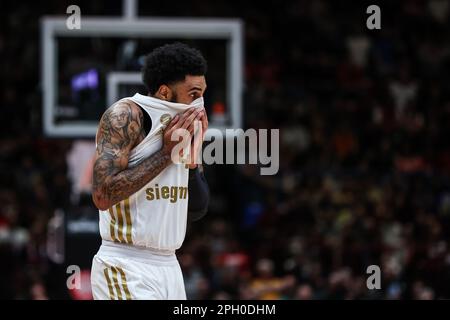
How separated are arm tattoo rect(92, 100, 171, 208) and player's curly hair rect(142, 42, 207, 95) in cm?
23

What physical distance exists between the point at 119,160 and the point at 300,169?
1049 centimetres

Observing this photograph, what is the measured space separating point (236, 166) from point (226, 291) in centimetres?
391

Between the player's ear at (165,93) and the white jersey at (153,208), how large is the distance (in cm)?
7

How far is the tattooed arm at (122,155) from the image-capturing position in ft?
16.7

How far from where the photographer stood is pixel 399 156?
1552 centimetres

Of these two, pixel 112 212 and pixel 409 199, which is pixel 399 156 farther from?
pixel 112 212

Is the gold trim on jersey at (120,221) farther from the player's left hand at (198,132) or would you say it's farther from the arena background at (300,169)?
the arena background at (300,169)

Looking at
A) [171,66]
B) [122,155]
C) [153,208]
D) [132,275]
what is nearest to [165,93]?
[171,66]

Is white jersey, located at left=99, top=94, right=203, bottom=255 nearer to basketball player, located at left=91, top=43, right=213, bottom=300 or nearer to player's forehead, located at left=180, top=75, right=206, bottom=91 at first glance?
basketball player, located at left=91, top=43, right=213, bottom=300

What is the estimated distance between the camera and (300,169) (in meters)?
15.5

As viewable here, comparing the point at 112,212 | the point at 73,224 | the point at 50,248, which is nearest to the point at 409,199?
the point at 50,248

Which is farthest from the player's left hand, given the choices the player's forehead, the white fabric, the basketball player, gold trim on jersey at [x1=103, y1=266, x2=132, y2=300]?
gold trim on jersey at [x1=103, y1=266, x2=132, y2=300]

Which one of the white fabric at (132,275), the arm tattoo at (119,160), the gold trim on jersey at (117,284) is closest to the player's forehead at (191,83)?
the arm tattoo at (119,160)

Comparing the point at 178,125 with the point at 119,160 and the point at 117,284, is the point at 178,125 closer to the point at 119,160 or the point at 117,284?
the point at 119,160
